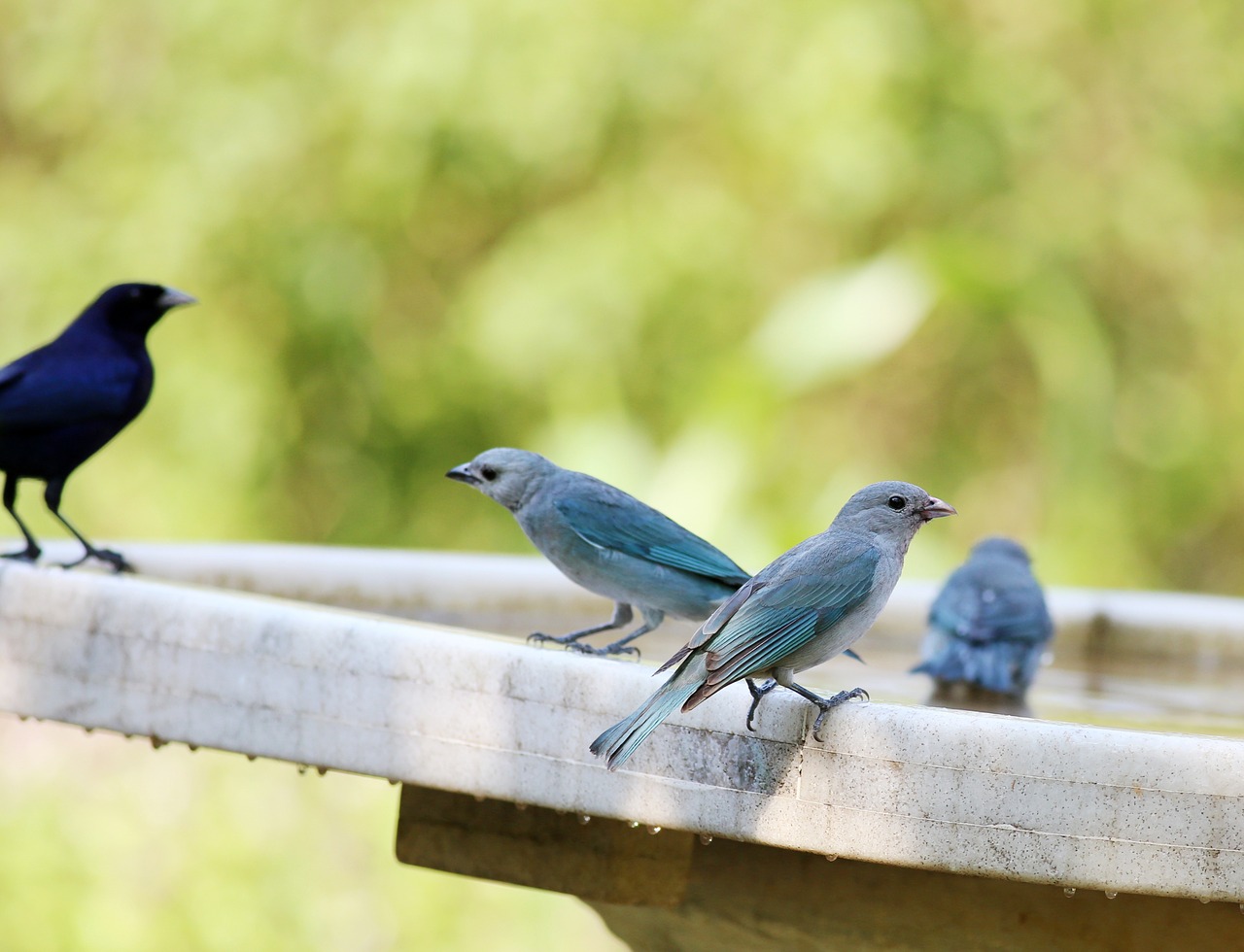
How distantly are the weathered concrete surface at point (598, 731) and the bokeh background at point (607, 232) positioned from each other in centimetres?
582

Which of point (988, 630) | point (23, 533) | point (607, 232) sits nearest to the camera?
point (23, 533)

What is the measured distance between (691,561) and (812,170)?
22.3ft

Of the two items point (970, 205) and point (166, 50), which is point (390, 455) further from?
point (970, 205)

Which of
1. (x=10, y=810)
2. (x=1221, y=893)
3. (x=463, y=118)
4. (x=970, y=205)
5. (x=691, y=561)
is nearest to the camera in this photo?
(x=1221, y=893)

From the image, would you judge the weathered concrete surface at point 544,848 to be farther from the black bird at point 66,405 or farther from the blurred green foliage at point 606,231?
the blurred green foliage at point 606,231

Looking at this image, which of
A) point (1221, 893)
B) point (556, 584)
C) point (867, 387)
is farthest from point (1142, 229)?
point (1221, 893)

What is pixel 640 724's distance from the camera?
6.22ft

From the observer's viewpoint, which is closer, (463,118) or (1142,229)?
(463,118)

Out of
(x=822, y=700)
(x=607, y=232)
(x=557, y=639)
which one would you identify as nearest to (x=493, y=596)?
(x=557, y=639)

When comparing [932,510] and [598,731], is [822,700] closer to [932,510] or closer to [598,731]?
[598,731]

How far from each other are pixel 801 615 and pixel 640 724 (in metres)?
0.29

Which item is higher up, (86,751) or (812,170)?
(812,170)

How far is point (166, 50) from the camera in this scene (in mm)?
9398

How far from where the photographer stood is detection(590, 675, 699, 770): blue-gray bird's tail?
6.16 ft
